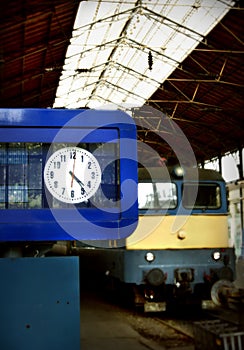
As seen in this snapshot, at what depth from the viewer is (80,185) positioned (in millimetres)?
6074

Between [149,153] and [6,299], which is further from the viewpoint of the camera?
[149,153]

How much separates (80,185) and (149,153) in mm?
6475

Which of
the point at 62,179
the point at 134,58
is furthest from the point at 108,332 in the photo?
the point at 134,58

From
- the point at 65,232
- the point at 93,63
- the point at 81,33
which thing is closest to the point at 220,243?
the point at 65,232

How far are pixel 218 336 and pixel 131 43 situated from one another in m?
13.6

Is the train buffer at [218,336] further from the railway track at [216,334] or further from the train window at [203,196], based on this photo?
the train window at [203,196]

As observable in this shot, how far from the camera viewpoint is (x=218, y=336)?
6551 mm

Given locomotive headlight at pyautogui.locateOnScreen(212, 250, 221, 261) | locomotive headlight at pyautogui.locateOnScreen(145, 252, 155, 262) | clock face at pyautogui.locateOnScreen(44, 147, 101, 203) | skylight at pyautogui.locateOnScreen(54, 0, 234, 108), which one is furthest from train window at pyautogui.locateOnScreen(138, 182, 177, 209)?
skylight at pyautogui.locateOnScreen(54, 0, 234, 108)

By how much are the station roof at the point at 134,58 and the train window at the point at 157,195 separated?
5643mm

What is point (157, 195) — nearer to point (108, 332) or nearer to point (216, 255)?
point (216, 255)

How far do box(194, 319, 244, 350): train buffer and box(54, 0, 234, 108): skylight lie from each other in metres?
9.70

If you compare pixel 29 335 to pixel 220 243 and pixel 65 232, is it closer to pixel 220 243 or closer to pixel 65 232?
pixel 65 232

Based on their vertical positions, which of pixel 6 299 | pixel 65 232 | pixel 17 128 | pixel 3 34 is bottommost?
pixel 6 299

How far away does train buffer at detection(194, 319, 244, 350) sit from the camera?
6480mm
